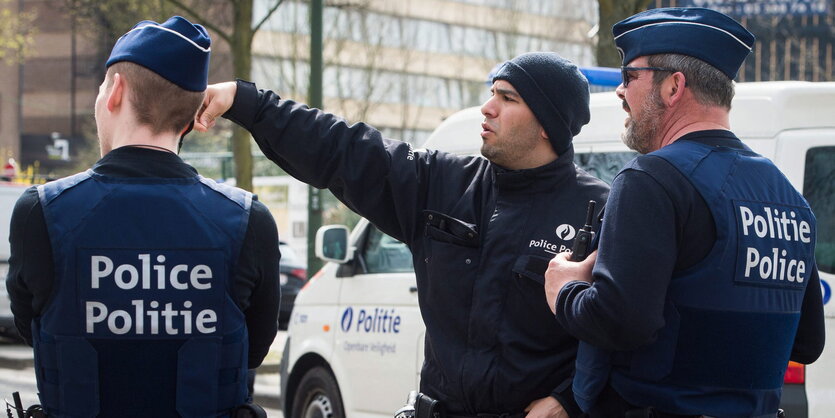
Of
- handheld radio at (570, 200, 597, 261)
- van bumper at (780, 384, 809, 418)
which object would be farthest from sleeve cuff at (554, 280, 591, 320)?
van bumper at (780, 384, 809, 418)

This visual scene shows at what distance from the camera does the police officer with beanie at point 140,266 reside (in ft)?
8.43

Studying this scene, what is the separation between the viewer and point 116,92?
266 cm

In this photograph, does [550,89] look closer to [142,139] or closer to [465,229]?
[465,229]

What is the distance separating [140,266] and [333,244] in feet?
12.4

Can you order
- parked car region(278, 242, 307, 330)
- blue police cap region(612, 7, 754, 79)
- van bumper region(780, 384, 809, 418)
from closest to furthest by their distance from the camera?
blue police cap region(612, 7, 754, 79), van bumper region(780, 384, 809, 418), parked car region(278, 242, 307, 330)

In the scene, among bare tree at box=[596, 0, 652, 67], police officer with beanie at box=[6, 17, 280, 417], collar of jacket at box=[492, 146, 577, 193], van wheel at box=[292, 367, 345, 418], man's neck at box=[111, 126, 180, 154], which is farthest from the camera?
bare tree at box=[596, 0, 652, 67]

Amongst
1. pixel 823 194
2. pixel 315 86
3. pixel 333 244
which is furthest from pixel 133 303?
pixel 315 86

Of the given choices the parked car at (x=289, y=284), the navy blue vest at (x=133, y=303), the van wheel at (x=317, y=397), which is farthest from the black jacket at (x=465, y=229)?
the parked car at (x=289, y=284)

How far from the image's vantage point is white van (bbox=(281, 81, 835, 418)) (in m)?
4.87

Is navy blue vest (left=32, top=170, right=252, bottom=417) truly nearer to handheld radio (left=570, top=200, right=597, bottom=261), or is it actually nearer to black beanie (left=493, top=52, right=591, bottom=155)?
handheld radio (left=570, top=200, right=597, bottom=261)

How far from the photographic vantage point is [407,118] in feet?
158

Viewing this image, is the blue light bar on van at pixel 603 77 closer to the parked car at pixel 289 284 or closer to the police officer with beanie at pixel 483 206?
the police officer with beanie at pixel 483 206

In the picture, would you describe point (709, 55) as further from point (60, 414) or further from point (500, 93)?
point (60, 414)

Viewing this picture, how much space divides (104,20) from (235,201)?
22.5m
